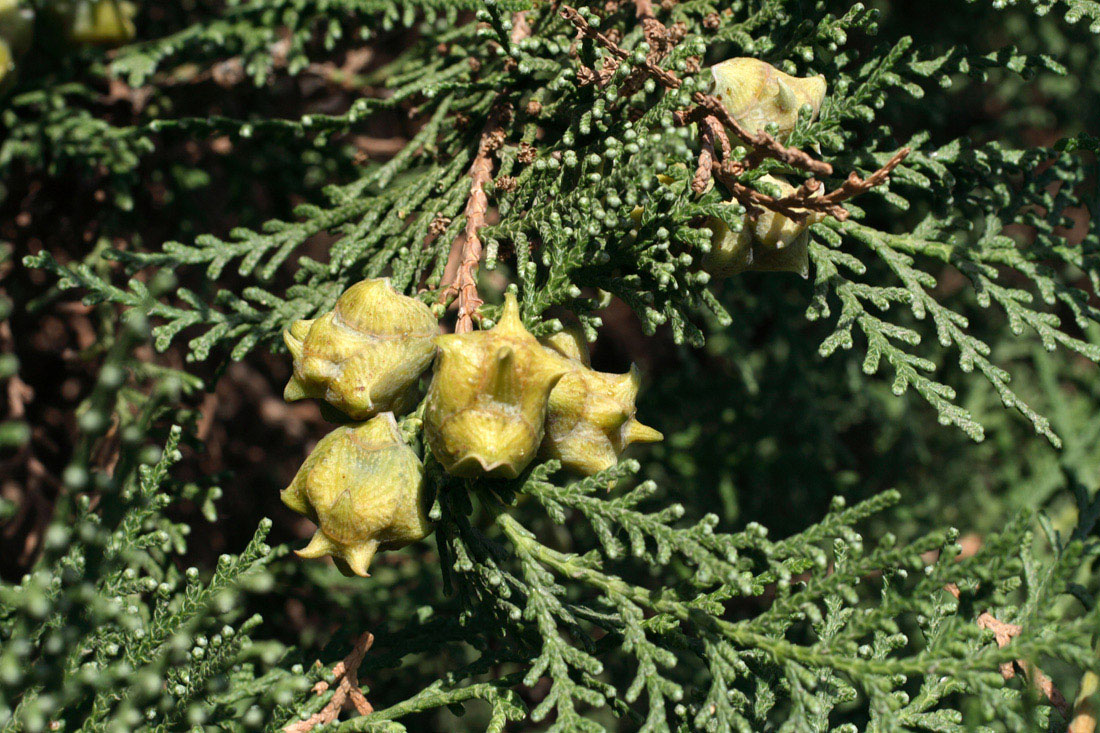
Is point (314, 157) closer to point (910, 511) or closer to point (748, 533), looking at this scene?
point (748, 533)

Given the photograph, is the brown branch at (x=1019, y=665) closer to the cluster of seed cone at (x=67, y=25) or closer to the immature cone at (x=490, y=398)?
the immature cone at (x=490, y=398)

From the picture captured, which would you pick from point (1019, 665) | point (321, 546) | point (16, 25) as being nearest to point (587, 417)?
point (321, 546)

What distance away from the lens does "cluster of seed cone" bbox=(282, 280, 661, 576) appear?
118cm

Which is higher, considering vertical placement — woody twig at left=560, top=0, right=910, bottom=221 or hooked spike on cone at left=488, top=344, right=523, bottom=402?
woody twig at left=560, top=0, right=910, bottom=221

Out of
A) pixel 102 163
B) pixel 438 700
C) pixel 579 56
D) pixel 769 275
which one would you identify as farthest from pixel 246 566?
pixel 769 275

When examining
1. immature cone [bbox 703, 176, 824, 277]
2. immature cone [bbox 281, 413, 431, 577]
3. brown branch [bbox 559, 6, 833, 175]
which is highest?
brown branch [bbox 559, 6, 833, 175]

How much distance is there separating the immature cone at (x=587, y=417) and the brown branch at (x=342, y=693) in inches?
24.4

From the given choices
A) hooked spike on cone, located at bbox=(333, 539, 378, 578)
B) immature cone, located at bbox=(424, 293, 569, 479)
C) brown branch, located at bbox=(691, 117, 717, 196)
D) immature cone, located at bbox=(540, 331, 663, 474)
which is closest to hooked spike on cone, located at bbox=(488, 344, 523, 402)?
immature cone, located at bbox=(424, 293, 569, 479)

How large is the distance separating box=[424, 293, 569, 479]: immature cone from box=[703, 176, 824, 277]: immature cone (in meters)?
0.44

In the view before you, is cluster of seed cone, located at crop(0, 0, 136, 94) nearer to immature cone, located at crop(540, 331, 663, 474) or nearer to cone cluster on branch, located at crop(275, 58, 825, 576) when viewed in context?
cone cluster on branch, located at crop(275, 58, 825, 576)

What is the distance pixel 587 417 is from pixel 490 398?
7.8 inches

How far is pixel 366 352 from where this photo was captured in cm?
A: 130

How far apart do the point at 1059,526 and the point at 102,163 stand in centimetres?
328

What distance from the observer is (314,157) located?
2.44m
